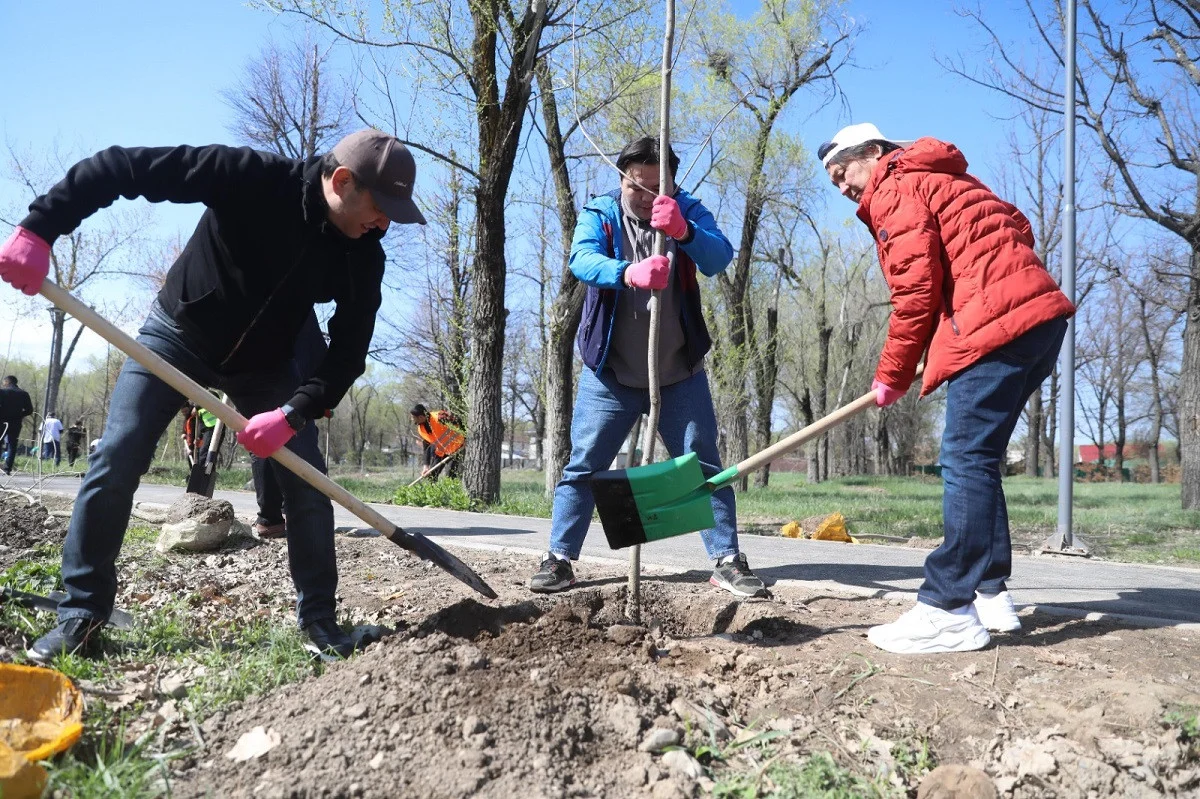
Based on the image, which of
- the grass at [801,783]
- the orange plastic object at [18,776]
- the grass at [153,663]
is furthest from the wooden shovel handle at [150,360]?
the grass at [801,783]

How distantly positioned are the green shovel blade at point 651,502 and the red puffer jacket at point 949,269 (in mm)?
882

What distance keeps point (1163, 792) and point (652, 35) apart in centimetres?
965

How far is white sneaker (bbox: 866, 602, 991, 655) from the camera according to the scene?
2.89 metres

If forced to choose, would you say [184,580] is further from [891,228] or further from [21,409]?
[21,409]

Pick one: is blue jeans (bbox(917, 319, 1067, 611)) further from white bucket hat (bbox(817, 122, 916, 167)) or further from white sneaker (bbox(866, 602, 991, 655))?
white bucket hat (bbox(817, 122, 916, 167))

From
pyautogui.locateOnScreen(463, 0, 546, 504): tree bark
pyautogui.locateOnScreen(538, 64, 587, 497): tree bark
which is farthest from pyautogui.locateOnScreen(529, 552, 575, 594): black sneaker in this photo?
pyautogui.locateOnScreen(538, 64, 587, 497): tree bark

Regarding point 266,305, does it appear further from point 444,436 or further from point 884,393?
point 444,436

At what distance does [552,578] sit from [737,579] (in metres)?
0.89

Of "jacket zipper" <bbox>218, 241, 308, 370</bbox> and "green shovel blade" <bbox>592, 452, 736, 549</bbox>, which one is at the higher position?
"jacket zipper" <bbox>218, 241, 308, 370</bbox>

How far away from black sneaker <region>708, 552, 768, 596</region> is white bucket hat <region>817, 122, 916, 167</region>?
190 cm

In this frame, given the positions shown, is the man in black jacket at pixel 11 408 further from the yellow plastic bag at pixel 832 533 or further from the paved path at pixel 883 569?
the yellow plastic bag at pixel 832 533

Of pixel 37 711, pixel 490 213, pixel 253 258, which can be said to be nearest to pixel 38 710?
pixel 37 711

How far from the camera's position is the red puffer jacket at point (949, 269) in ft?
9.56

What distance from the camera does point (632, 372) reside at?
4.03 meters
